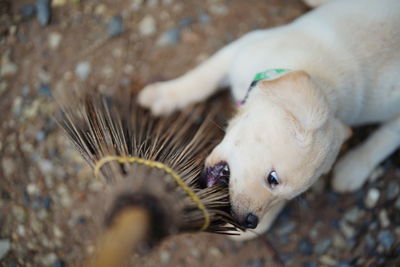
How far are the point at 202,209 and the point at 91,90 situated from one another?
51.2 inches

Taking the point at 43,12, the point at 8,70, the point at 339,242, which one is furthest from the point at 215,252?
the point at 43,12

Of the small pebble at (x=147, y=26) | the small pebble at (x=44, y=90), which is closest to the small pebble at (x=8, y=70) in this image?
the small pebble at (x=44, y=90)

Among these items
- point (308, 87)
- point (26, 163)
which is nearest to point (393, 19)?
point (308, 87)

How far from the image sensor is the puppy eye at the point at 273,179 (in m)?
1.73

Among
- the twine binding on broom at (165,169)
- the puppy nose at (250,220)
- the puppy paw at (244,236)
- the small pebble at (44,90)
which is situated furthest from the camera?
the small pebble at (44,90)

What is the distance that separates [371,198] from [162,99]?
145 centimetres

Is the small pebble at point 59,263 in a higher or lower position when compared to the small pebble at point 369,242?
higher

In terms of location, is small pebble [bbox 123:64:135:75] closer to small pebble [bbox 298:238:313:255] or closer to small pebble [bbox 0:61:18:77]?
small pebble [bbox 0:61:18:77]

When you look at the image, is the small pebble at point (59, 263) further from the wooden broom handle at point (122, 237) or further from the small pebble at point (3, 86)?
the wooden broom handle at point (122, 237)

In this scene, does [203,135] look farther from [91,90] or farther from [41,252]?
[41,252]

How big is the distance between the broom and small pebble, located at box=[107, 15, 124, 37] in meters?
0.63

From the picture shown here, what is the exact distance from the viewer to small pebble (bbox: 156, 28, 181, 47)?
9.20 feet

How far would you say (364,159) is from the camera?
2600 millimetres

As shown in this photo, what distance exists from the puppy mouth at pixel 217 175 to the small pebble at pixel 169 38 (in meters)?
1.20
